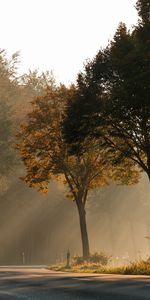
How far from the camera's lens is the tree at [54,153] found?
1625 inches

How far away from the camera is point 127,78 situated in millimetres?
27203

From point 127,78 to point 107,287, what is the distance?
570 inches

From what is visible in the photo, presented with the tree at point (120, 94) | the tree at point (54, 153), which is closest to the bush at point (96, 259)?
the tree at point (54, 153)

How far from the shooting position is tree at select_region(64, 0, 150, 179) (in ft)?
87.5

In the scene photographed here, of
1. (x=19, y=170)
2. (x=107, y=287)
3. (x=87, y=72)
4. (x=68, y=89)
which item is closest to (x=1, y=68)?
(x=19, y=170)

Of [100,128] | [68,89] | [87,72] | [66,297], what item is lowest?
[66,297]

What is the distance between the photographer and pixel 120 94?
27484mm

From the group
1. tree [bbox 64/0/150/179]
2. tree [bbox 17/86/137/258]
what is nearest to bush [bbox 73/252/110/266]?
tree [bbox 17/86/137/258]

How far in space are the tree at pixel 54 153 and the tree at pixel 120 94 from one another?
7.89m

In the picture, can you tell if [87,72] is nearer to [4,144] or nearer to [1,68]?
[4,144]

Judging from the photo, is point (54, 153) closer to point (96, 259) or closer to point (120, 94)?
point (96, 259)

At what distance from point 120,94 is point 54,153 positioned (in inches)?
583

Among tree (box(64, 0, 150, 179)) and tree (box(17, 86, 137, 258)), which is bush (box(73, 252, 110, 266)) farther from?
tree (box(64, 0, 150, 179))

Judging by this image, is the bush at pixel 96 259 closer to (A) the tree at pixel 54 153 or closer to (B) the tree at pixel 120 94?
(A) the tree at pixel 54 153
